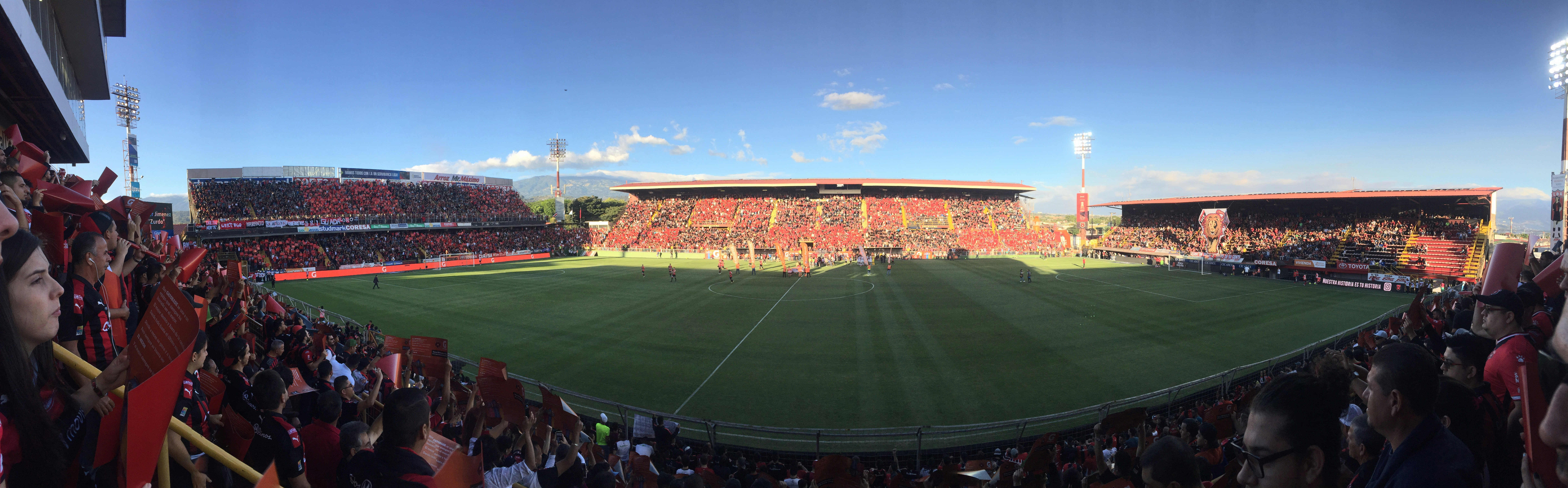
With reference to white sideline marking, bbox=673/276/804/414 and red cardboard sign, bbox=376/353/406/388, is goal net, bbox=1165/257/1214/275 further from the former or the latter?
red cardboard sign, bbox=376/353/406/388

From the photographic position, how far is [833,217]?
6588 cm

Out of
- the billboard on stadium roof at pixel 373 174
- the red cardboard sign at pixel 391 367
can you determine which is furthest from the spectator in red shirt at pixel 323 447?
the billboard on stadium roof at pixel 373 174

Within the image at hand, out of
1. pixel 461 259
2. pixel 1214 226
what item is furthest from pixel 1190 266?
pixel 461 259

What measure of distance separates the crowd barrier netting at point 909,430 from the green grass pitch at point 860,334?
43 cm

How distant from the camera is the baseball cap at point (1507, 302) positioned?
13.2 ft

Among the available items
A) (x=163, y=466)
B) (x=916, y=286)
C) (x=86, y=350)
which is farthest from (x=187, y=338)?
(x=916, y=286)

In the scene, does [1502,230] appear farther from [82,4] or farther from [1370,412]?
[82,4]

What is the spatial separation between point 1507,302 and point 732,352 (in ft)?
47.5

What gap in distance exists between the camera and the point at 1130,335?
59.9 ft

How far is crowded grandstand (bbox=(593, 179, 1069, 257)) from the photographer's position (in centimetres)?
6084

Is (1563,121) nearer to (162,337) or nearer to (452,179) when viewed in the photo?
(162,337)

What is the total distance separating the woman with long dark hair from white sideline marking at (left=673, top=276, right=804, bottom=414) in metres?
10.2

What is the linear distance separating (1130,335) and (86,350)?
2176 centimetres

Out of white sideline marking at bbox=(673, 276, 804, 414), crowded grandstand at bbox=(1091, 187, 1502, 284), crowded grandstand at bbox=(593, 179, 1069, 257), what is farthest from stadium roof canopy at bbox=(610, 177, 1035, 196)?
white sideline marking at bbox=(673, 276, 804, 414)
